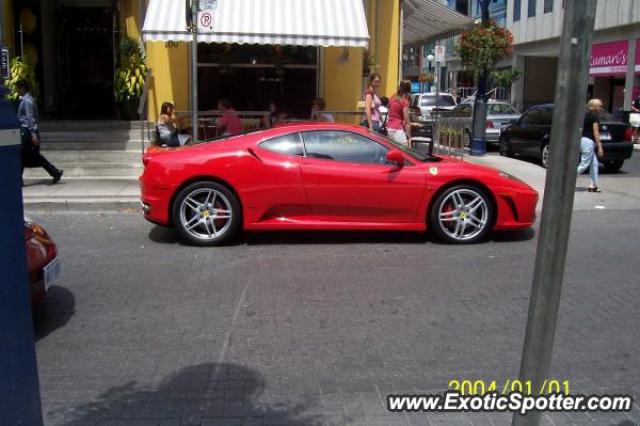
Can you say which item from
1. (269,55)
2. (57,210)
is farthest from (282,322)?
(269,55)

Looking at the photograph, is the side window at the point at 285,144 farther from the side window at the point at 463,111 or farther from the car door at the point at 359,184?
the side window at the point at 463,111

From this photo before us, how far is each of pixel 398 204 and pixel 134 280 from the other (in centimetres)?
305

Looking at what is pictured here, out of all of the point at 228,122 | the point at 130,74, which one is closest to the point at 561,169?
the point at 228,122

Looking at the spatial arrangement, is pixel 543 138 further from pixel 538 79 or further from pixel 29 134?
pixel 538 79

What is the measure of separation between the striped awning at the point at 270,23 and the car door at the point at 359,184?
465 cm

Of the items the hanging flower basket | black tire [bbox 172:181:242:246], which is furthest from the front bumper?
the hanging flower basket

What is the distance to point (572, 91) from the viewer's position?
239 centimetres

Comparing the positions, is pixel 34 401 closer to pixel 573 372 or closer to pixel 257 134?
pixel 573 372

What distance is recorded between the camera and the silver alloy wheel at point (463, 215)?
789 cm

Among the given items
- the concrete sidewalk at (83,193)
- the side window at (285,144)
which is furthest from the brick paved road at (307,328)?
the concrete sidewalk at (83,193)

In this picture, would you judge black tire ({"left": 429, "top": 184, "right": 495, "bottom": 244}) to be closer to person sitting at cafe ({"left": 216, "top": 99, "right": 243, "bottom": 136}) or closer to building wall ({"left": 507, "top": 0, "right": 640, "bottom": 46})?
person sitting at cafe ({"left": 216, "top": 99, "right": 243, "bottom": 136})

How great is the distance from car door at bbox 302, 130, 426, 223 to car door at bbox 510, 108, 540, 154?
9931 mm

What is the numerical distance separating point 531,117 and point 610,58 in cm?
1806

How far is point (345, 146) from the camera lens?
7980mm
